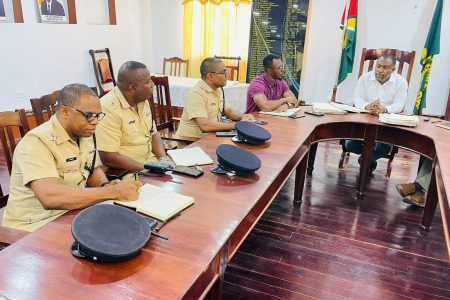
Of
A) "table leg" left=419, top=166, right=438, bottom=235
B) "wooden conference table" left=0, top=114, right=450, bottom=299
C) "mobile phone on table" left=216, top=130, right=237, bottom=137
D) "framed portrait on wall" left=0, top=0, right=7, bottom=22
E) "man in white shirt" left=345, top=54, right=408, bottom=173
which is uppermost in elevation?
"framed portrait on wall" left=0, top=0, right=7, bottom=22

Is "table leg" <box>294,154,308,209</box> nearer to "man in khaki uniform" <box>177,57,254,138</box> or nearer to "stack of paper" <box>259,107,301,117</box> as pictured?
"stack of paper" <box>259,107,301,117</box>

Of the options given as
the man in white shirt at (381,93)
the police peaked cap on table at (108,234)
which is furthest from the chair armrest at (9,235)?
the man in white shirt at (381,93)

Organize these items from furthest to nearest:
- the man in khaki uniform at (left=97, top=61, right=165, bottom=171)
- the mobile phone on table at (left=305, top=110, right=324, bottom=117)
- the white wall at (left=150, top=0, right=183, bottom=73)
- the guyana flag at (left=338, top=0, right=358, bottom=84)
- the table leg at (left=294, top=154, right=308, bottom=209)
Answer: the white wall at (left=150, top=0, right=183, bottom=73) < the guyana flag at (left=338, top=0, right=358, bottom=84) < the mobile phone on table at (left=305, top=110, right=324, bottom=117) < the table leg at (left=294, top=154, right=308, bottom=209) < the man in khaki uniform at (left=97, top=61, right=165, bottom=171)

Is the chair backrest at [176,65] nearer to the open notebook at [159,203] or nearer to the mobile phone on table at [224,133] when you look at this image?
the mobile phone on table at [224,133]

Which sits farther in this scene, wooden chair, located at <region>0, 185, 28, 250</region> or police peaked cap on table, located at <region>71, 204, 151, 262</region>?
wooden chair, located at <region>0, 185, 28, 250</region>

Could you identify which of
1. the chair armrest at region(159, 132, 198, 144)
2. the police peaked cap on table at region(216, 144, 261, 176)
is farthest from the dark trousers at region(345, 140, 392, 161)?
the police peaked cap on table at region(216, 144, 261, 176)

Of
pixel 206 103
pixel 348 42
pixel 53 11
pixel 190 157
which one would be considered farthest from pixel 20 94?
pixel 348 42

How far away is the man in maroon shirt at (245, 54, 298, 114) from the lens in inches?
112

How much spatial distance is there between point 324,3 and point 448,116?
197cm

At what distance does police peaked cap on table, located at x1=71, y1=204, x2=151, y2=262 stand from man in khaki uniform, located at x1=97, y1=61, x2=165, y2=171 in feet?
2.68

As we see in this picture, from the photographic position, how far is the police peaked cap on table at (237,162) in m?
1.54

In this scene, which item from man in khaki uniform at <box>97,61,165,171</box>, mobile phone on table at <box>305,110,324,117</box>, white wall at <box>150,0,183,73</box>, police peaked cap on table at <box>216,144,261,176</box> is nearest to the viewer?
police peaked cap on table at <box>216,144,261,176</box>

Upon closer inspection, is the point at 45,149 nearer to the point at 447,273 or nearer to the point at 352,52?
the point at 447,273

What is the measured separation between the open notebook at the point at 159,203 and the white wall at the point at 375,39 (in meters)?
3.90
